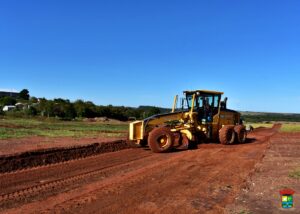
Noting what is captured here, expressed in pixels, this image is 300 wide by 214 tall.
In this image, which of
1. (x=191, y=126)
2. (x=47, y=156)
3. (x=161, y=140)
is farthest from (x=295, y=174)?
(x=47, y=156)

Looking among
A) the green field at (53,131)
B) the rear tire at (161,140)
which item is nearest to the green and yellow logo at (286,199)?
the rear tire at (161,140)

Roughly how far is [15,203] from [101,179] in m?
2.90

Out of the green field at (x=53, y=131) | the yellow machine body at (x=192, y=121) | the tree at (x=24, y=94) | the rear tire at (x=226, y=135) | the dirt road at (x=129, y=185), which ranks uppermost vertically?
the tree at (x=24, y=94)

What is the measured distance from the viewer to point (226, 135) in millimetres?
19641

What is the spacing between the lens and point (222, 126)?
2042 centimetres

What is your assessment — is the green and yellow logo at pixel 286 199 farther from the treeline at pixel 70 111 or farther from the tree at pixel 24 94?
the tree at pixel 24 94

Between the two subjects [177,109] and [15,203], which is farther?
[177,109]

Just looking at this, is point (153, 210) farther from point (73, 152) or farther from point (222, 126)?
point (222, 126)

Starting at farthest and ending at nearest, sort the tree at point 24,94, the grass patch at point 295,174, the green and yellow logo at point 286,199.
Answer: the tree at point 24,94
the grass patch at point 295,174
the green and yellow logo at point 286,199

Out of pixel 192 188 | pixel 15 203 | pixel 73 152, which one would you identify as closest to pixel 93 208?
pixel 15 203

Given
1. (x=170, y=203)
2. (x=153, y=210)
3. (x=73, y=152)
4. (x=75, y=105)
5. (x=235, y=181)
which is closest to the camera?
(x=153, y=210)

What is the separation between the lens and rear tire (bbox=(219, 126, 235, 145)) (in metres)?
19.6

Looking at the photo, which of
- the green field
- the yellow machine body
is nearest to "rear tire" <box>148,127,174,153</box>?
the yellow machine body

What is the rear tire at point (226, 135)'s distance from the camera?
1958cm
